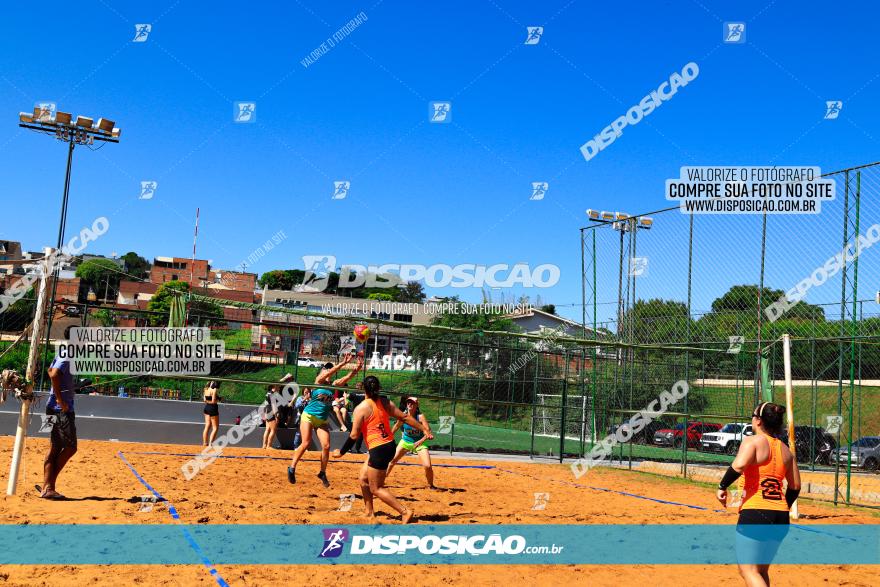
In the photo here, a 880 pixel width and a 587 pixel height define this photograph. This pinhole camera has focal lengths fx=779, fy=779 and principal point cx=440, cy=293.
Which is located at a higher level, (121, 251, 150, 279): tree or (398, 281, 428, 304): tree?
(121, 251, 150, 279): tree

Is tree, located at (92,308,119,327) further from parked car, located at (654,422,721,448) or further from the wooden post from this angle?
parked car, located at (654,422,721,448)

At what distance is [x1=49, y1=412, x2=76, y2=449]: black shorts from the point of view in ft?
30.8

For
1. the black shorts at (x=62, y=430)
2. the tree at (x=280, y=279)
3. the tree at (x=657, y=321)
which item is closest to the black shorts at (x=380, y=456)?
the black shorts at (x=62, y=430)

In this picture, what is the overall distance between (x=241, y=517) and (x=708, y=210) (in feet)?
49.5

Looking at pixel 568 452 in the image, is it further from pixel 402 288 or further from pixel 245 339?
pixel 402 288

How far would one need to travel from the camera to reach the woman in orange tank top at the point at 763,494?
229 inches

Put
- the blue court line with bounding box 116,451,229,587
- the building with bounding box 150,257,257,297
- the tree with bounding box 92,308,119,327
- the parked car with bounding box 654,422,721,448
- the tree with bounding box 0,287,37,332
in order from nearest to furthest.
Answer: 1. the blue court line with bounding box 116,451,229,587
2. the tree with bounding box 0,287,37,332
3. the tree with bounding box 92,308,119,327
4. the parked car with bounding box 654,422,721,448
5. the building with bounding box 150,257,257,297

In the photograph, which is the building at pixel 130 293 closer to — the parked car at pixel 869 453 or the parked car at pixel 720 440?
the parked car at pixel 720 440

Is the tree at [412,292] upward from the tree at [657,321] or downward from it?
upward

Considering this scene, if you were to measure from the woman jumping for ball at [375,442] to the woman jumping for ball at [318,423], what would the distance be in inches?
103

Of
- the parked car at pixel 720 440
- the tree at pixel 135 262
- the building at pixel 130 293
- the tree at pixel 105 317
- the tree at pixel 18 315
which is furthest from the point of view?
the tree at pixel 135 262

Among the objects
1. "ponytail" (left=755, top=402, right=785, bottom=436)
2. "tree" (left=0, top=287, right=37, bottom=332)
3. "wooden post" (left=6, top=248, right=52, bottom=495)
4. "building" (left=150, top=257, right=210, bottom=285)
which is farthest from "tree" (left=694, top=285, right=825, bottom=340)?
"building" (left=150, top=257, right=210, bottom=285)

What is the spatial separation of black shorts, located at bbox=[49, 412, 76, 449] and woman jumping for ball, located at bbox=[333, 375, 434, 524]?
3.40m

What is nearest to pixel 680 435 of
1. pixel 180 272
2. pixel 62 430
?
pixel 62 430
